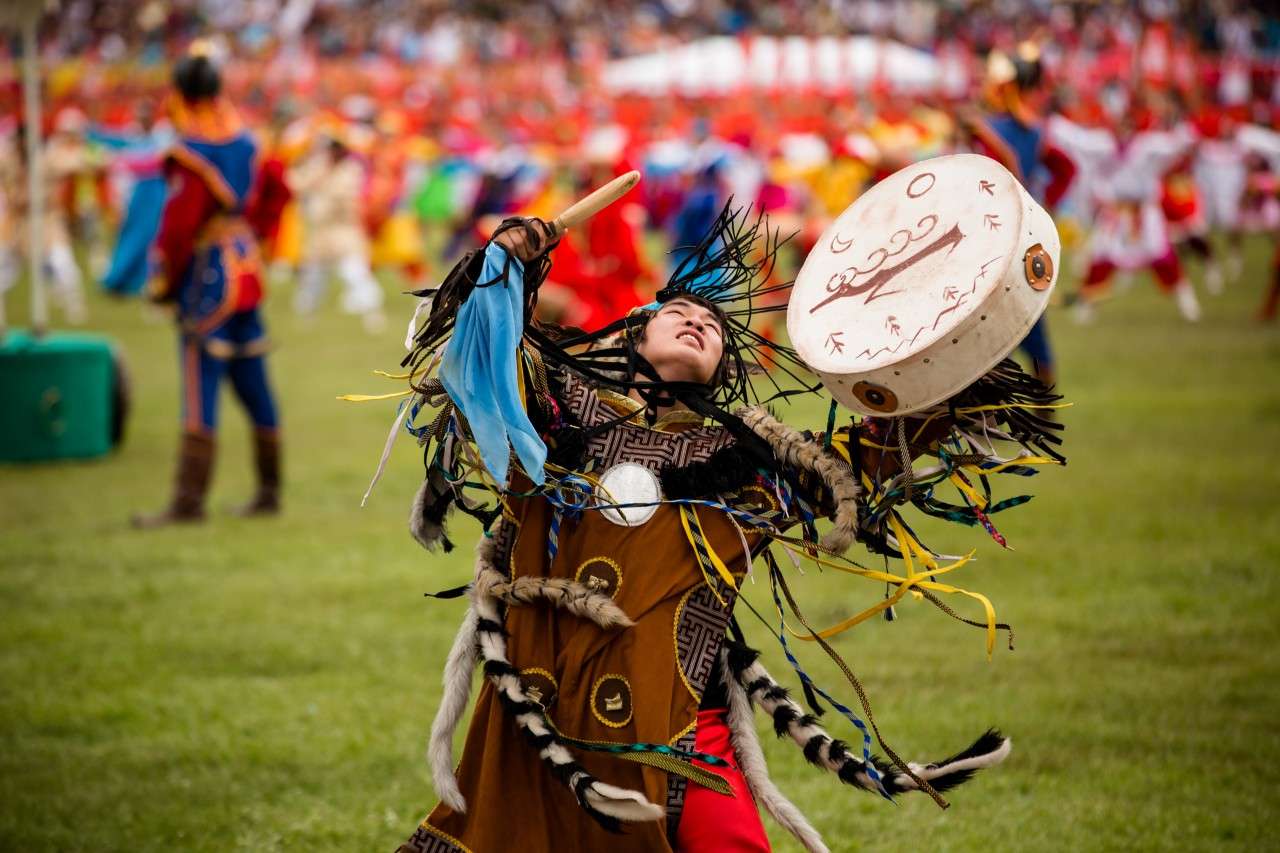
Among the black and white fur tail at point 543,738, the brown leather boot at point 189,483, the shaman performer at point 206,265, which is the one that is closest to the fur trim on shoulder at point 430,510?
the black and white fur tail at point 543,738

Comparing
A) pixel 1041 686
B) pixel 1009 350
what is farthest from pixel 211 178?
pixel 1009 350

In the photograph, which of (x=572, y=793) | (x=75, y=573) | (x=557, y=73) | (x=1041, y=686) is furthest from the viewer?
(x=557, y=73)

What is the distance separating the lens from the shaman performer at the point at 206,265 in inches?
281

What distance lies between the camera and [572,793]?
281 cm

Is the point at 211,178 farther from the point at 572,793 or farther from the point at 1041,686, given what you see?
the point at 572,793

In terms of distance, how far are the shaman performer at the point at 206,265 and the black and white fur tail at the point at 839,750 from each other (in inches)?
186

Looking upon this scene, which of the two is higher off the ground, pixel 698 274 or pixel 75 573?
pixel 698 274

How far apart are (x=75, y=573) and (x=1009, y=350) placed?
5129 millimetres

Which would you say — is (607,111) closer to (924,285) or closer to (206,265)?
(206,265)

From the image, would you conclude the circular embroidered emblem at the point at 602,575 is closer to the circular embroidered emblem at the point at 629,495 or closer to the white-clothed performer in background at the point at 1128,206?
the circular embroidered emblem at the point at 629,495

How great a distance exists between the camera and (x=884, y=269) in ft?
9.34

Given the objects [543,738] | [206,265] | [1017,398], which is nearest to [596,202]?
[1017,398]

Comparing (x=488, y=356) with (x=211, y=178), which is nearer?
(x=488, y=356)

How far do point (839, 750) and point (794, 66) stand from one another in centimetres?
2583
